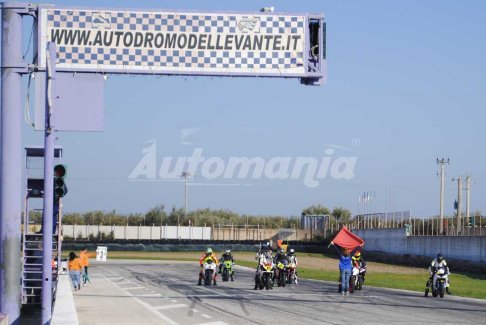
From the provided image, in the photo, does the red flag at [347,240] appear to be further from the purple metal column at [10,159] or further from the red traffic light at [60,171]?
the red traffic light at [60,171]

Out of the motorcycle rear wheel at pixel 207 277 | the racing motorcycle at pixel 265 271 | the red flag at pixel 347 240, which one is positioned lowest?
the motorcycle rear wheel at pixel 207 277

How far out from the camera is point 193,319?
21797mm

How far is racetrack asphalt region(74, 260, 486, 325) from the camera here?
21.6 meters

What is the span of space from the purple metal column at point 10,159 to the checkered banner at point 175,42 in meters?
0.84

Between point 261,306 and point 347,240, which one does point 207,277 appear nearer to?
point 347,240

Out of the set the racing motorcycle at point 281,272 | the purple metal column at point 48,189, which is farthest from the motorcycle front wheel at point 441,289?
the purple metal column at point 48,189

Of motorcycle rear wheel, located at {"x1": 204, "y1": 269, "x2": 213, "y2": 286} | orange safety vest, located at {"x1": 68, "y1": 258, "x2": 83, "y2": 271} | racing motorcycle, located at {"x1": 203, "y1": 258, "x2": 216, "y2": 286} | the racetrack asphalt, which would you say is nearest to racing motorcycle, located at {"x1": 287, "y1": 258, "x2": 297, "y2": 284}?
the racetrack asphalt

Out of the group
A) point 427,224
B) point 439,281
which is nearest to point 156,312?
point 439,281

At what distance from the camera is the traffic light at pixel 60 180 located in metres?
19.2

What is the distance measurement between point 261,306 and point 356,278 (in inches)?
405

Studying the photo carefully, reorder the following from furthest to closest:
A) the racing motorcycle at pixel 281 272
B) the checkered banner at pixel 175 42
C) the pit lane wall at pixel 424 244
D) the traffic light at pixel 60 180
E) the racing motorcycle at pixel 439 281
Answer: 1. the pit lane wall at pixel 424 244
2. the racing motorcycle at pixel 281 272
3. the racing motorcycle at pixel 439 281
4. the checkered banner at pixel 175 42
5. the traffic light at pixel 60 180

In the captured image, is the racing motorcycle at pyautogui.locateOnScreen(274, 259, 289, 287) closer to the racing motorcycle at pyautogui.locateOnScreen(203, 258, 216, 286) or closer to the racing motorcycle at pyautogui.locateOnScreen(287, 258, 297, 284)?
the racing motorcycle at pyautogui.locateOnScreen(287, 258, 297, 284)

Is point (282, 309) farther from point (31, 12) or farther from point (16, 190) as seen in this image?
point (31, 12)

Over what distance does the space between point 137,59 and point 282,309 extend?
800 centimetres
